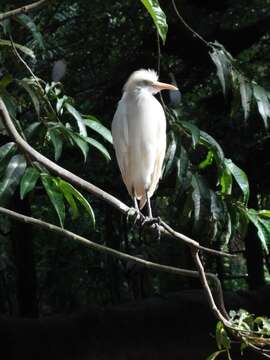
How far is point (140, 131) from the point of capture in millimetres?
2742

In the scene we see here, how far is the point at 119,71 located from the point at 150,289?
189 centimetres

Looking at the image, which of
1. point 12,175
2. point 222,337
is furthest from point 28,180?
point 222,337

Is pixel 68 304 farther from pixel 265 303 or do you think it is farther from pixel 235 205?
pixel 235 205

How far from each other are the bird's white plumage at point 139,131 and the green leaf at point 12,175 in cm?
97

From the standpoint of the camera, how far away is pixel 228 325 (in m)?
1.61

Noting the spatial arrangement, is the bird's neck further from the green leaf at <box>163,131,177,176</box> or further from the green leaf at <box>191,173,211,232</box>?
the green leaf at <box>191,173,211,232</box>

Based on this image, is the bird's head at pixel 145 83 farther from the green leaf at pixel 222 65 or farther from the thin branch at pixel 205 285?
the thin branch at pixel 205 285

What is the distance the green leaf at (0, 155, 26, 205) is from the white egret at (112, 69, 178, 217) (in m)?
0.94

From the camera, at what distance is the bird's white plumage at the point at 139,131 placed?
273 centimetres

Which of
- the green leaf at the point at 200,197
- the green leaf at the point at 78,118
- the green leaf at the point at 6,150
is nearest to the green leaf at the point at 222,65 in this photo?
the green leaf at the point at 200,197

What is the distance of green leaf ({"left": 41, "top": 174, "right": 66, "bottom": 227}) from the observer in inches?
66.9

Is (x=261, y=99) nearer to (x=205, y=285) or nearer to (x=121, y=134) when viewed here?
(x=121, y=134)

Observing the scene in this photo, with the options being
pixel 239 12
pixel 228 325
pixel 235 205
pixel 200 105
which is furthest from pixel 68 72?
pixel 228 325

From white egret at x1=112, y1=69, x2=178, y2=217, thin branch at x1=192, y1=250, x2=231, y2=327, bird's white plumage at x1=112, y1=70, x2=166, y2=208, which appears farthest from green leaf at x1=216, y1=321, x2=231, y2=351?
bird's white plumage at x1=112, y1=70, x2=166, y2=208
